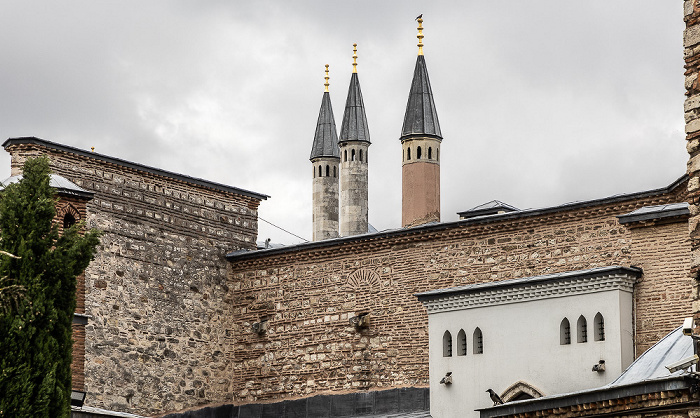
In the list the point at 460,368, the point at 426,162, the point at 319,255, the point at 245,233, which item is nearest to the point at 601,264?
the point at 460,368

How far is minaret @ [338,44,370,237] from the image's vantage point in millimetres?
39156

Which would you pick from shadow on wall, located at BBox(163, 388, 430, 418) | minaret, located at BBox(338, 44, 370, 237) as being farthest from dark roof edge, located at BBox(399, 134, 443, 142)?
shadow on wall, located at BBox(163, 388, 430, 418)

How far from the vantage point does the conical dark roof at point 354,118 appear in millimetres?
39875

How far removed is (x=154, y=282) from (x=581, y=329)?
26.0 ft

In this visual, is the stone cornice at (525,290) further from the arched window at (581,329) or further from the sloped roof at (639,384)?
the sloped roof at (639,384)

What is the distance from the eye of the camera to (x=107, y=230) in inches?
888

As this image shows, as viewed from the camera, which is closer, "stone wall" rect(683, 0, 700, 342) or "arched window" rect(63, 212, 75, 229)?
"stone wall" rect(683, 0, 700, 342)

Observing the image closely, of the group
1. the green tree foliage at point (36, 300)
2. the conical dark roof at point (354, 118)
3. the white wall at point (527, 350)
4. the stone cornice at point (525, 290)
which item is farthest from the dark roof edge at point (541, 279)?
the conical dark roof at point (354, 118)

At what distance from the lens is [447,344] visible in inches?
777

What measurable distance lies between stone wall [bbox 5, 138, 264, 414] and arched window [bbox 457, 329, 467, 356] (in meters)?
5.87

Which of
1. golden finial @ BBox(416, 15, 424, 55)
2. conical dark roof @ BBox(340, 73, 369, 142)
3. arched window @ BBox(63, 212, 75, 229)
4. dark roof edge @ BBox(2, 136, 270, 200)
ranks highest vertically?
golden finial @ BBox(416, 15, 424, 55)

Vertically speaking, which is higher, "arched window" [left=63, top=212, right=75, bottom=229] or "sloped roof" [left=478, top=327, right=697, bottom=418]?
"arched window" [left=63, top=212, right=75, bottom=229]

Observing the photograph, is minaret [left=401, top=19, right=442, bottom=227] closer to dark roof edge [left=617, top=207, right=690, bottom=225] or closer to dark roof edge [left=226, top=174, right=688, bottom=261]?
dark roof edge [left=226, top=174, right=688, bottom=261]

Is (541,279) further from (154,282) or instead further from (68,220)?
(154,282)
